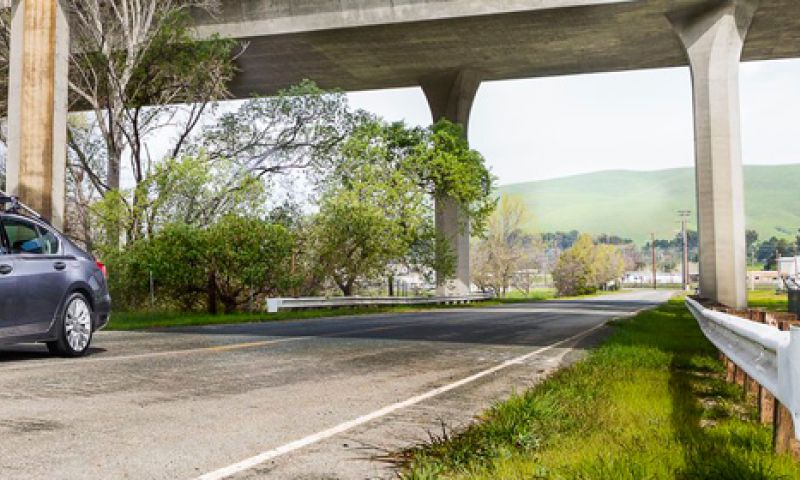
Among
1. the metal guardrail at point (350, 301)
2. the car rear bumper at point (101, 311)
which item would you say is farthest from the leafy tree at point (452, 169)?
the car rear bumper at point (101, 311)

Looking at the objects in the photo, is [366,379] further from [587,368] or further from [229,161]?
[229,161]

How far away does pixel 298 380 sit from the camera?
8078 millimetres

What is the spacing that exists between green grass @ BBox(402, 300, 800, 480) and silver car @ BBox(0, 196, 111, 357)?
5772 mm

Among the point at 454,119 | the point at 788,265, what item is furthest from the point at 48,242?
the point at 788,265

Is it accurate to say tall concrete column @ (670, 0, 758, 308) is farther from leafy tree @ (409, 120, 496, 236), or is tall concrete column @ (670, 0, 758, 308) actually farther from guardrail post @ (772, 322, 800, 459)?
guardrail post @ (772, 322, 800, 459)

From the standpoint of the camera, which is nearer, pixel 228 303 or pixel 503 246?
pixel 228 303

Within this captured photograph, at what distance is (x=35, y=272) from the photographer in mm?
9156

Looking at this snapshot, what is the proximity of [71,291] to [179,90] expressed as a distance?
67.5 ft

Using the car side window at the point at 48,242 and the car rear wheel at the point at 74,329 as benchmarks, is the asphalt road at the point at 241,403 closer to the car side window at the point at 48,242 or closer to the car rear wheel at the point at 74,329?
the car rear wheel at the point at 74,329

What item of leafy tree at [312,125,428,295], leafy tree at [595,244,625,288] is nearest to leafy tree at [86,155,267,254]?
leafy tree at [312,125,428,295]

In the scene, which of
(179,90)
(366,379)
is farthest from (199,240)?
(366,379)

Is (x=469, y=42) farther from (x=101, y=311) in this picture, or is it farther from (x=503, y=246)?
(x=503, y=246)

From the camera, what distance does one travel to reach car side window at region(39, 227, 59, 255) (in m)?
9.63

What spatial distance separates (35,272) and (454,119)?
35.5m
